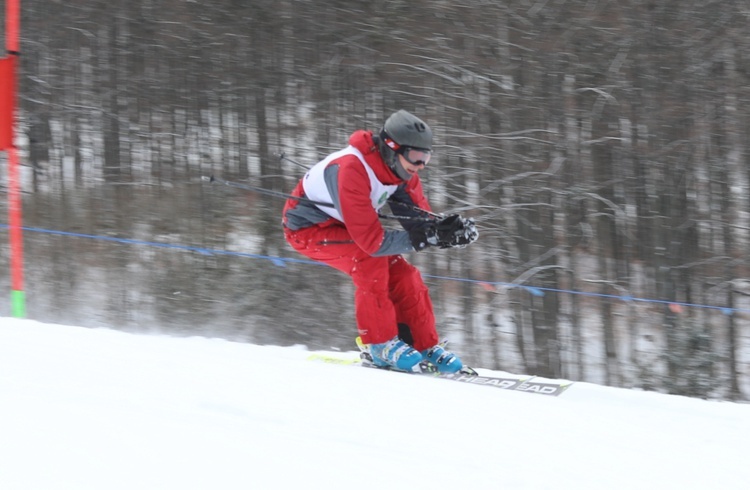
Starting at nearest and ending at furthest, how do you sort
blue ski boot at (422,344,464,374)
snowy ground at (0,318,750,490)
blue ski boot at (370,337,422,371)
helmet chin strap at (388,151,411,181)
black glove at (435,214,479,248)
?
1. snowy ground at (0,318,750,490)
2. black glove at (435,214,479,248)
3. helmet chin strap at (388,151,411,181)
4. blue ski boot at (370,337,422,371)
5. blue ski boot at (422,344,464,374)

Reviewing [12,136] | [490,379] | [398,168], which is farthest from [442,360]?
[12,136]

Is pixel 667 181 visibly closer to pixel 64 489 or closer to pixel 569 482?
pixel 569 482

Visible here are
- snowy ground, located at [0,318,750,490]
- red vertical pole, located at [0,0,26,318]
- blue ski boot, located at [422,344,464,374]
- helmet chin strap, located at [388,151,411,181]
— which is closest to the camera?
snowy ground, located at [0,318,750,490]

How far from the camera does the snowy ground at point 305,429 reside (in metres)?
2.47

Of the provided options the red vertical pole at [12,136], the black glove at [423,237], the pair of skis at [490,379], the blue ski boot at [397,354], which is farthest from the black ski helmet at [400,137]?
the red vertical pole at [12,136]

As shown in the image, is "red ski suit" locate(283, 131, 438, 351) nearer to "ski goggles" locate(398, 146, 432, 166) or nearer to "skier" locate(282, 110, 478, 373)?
"skier" locate(282, 110, 478, 373)

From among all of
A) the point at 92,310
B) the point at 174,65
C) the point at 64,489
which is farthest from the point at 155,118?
the point at 64,489

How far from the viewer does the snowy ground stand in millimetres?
2475

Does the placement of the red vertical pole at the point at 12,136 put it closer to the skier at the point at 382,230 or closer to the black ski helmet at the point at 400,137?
Answer: the skier at the point at 382,230

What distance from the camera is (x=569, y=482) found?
266 cm

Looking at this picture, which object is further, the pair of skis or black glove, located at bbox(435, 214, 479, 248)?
the pair of skis

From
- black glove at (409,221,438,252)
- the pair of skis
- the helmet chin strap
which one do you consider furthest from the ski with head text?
the helmet chin strap

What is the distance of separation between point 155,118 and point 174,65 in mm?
606

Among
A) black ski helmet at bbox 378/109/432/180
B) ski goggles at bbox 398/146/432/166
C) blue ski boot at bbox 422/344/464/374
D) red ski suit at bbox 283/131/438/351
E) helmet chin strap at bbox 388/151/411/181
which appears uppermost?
black ski helmet at bbox 378/109/432/180
